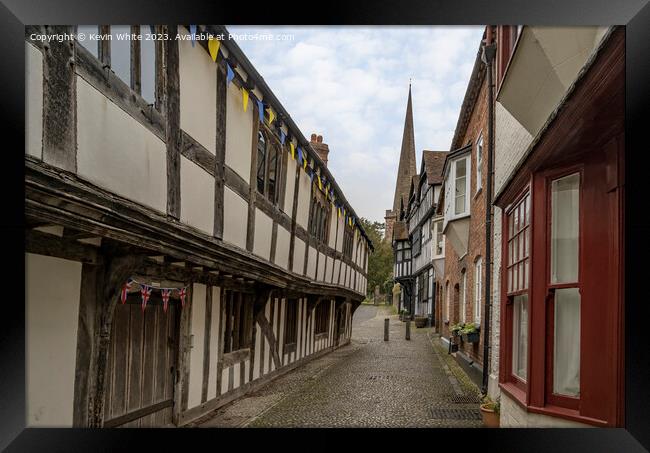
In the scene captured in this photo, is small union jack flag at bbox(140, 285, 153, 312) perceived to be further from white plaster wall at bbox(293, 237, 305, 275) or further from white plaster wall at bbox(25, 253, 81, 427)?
white plaster wall at bbox(293, 237, 305, 275)

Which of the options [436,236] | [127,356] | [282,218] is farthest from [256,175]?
[436,236]

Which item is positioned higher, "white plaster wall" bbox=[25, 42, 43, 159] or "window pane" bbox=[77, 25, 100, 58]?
"window pane" bbox=[77, 25, 100, 58]

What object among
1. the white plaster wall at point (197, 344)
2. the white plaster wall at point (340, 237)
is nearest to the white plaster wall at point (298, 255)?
the white plaster wall at point (197, 344)

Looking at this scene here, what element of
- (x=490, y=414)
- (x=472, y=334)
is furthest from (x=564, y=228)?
(x=472, y=334)

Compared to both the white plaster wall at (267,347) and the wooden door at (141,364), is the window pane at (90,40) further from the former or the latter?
the white plaster wall at (267,347)

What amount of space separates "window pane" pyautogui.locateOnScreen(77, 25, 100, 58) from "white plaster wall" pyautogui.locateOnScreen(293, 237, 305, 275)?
5466 millimetres

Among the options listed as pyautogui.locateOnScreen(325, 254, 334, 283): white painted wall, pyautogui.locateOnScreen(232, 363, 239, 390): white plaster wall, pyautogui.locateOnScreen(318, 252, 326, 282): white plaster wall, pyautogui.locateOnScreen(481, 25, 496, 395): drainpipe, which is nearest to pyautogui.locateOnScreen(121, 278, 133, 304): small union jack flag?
pyautogui.locateOnScreen(232, 363, 239, 390): white plaster wall

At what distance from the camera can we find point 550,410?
3635 millimetres

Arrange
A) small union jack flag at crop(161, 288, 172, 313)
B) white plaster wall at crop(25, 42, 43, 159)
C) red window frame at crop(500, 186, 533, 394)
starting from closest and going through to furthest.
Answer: white plaster wall at crop(25, 42, 43, 159) → red window frame at crop(500, 186, 533, 394) → small union jack flag at crop(161, 288, 172, 313)

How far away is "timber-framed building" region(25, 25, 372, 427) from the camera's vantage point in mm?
3078

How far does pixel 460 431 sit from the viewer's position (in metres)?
3.83

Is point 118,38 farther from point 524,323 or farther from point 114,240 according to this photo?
point 524,323

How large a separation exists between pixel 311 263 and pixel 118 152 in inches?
256
